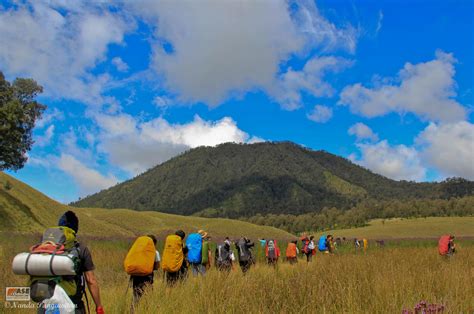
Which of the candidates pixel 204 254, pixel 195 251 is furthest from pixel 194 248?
pixel 204 254

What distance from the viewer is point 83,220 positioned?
4709 cm

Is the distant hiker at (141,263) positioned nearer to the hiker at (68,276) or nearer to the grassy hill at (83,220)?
the hiker at (68,276)

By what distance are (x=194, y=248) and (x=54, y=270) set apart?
7.22 m

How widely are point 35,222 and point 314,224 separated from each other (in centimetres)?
11738

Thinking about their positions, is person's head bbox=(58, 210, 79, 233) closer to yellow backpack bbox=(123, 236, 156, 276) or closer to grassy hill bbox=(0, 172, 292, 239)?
yellow backpack bbox=(123, 236, 156, 276)

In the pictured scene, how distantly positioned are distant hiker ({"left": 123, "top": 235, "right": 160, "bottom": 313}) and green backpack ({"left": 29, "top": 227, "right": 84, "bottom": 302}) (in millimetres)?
3115

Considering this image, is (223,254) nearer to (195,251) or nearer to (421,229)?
(195,251)

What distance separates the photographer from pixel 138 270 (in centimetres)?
709

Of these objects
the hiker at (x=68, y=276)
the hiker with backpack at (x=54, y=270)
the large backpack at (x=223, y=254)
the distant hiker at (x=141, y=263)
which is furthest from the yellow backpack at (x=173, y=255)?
the hiker with backpack at (x=54, y=270)

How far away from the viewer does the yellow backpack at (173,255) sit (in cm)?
871

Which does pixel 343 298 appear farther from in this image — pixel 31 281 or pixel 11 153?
pixel 11 153

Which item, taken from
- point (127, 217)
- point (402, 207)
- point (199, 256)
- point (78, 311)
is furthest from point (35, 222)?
point (402, 207)

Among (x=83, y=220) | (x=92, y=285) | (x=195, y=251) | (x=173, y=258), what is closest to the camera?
(x=92, y=285)

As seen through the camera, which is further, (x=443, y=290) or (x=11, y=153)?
(x=11, y=153)
